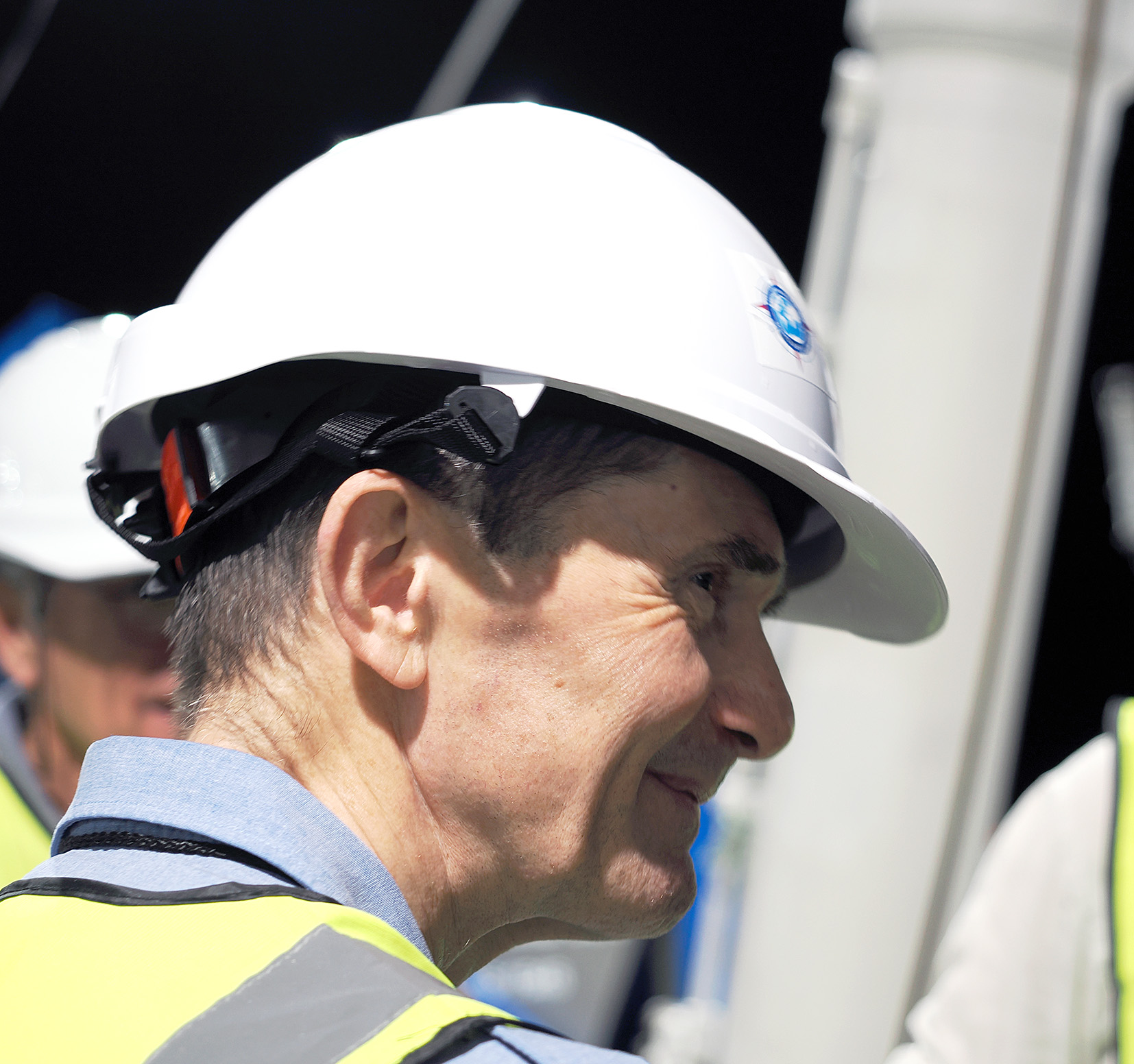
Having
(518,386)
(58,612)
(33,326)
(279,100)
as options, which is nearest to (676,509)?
(518,386)

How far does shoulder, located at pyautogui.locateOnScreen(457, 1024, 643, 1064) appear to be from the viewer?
0.74 m

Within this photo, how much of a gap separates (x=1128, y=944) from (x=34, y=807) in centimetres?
212

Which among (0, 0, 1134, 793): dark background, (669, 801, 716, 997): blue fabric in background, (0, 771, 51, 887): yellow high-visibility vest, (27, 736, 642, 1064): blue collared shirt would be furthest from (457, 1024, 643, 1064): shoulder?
(0, 0, 1134, 793): dark background

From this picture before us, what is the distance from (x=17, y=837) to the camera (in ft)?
7.53

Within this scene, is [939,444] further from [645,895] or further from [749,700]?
[645,895]

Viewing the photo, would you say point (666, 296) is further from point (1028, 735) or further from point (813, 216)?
point (1028, 735)

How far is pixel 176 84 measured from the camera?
4.37 m

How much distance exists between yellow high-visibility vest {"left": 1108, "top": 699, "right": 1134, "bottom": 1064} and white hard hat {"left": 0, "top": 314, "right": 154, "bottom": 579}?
1.95 m

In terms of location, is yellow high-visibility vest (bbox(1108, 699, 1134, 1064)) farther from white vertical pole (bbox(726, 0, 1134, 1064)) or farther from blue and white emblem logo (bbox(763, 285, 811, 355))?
blue and white emblem logo (bbox(763, 285, 811, 355))

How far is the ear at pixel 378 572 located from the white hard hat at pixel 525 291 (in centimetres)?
14

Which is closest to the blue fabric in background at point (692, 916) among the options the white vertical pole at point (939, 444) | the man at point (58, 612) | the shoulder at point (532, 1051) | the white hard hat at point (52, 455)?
the white vertical pole at point (939, 444)

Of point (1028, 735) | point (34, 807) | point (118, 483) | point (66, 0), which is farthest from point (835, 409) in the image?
point (1028, 735)

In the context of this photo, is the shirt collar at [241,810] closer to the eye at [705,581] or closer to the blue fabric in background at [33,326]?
the eye at [705,581]

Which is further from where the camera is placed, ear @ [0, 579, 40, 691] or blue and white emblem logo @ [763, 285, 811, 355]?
ear @ [0, 579, 40, 691]
